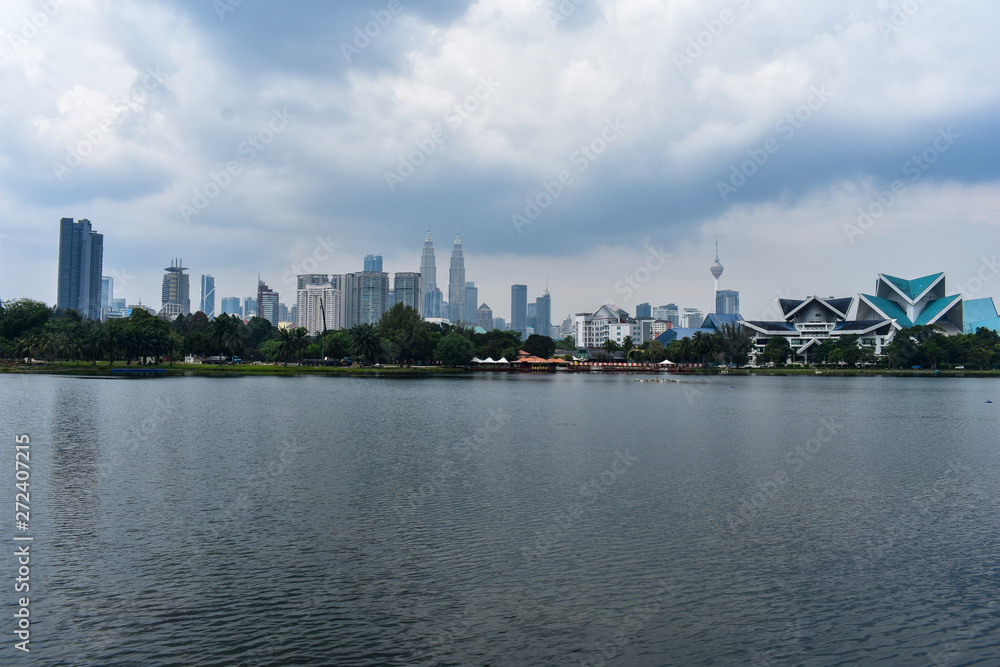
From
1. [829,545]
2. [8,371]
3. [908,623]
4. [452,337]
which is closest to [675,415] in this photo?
[829,545]

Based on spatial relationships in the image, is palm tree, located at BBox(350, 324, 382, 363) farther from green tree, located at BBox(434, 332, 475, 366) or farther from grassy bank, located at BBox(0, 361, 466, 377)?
green tree, located at BBox(434, 332, 475, 366)

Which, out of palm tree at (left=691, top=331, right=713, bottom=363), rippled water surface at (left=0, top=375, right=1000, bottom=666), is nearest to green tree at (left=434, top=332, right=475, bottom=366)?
palm tree at (left=691, top=331, right=713, bottom=363)

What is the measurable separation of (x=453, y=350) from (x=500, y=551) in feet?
293

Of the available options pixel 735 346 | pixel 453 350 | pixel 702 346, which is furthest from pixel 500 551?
pixel 735 346

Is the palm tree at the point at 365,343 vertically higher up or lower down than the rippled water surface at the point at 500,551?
higher up

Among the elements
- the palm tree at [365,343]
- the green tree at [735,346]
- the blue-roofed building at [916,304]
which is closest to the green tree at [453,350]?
the palm tree at [365,343]

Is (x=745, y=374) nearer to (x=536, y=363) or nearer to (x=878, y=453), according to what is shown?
(x=536, y=363)

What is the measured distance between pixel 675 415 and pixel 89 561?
3307cm

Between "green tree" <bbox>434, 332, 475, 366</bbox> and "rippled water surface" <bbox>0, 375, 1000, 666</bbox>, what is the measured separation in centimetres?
7360

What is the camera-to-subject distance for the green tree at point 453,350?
102000 millimetres

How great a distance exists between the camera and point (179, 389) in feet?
177

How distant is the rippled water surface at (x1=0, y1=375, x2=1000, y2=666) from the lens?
9.46 m

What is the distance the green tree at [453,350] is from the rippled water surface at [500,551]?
73597 millimetres

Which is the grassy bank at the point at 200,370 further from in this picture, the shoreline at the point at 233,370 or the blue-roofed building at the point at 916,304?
the blue-roofed building at the point at 916,304
